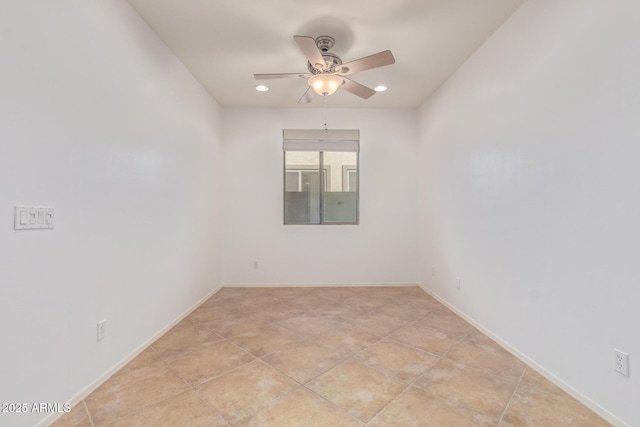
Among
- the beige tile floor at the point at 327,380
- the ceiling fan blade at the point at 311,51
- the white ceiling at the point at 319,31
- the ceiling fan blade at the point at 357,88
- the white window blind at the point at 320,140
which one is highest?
the white ceiling at the point at 319,31

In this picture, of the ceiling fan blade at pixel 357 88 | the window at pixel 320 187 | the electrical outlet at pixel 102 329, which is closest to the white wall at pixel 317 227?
the window at pixel 320 187

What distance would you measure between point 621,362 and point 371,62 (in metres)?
2.46

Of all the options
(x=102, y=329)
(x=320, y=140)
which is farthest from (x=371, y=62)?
(x=102, y=329)

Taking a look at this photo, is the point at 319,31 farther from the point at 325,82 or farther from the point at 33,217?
the point at 33,217

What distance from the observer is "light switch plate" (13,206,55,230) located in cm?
135

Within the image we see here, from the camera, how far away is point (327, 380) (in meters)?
1.90

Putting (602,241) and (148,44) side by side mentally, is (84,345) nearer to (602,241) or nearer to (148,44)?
(148,44)

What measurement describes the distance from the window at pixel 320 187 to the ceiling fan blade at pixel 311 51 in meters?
2.09

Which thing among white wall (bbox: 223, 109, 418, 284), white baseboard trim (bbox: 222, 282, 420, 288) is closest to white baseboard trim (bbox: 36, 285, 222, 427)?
white baseboard trim (bbox: 222, 282, 420, 288)

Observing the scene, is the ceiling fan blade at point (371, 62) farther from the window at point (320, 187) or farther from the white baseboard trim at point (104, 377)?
the white baseboard trim at point (104, 377)

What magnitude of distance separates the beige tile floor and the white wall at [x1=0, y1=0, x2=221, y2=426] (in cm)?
35

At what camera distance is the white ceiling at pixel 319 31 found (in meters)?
2.20

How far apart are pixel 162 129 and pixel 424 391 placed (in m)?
2.96

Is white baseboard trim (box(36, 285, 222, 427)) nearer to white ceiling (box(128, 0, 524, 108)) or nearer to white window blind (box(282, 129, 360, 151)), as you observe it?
white ceiling (box(128, 0, 524, 108))
